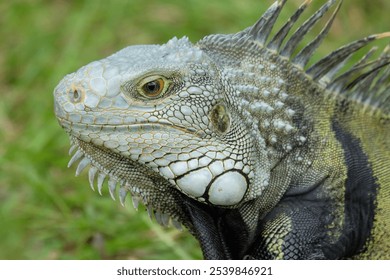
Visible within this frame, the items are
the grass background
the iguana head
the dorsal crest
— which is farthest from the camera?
the grass background

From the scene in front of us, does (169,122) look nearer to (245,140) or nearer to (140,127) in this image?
(140,127)

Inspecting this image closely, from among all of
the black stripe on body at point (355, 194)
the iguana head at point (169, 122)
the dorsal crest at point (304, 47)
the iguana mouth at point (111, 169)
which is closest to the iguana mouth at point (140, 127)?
the iguana head at point (169, 122)

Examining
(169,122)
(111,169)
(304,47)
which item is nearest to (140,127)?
(169,122)

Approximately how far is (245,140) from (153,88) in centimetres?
41

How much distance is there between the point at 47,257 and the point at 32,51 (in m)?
2.51

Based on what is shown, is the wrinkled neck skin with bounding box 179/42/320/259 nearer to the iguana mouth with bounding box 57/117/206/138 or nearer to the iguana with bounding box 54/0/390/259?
the iguana with bounding box 54/0/390/259

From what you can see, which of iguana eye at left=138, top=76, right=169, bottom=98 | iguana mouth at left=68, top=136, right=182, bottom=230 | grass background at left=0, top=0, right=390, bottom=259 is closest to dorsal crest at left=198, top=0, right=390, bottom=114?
iguana eye at left=138, top=76, right=169, bottom=98

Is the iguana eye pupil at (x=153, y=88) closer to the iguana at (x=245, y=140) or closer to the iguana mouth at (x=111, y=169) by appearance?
the iguana at (x=245, y=140)

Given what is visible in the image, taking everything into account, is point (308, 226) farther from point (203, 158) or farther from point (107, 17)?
point (107, 17)

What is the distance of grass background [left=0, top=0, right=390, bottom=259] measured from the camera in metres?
4.61

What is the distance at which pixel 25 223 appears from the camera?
4.82 meters

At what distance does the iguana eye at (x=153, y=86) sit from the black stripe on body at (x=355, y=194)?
2.59 feet

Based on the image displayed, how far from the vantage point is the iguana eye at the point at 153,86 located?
2844 millimetres
